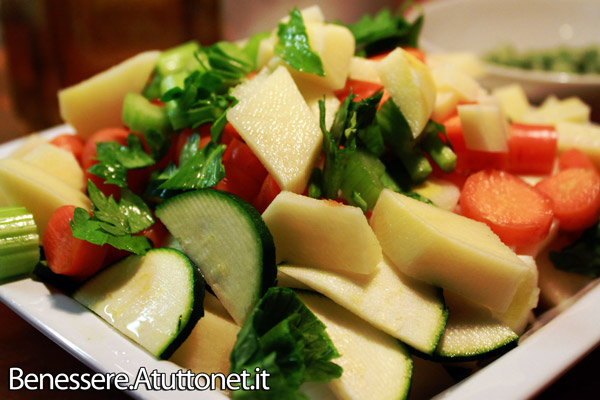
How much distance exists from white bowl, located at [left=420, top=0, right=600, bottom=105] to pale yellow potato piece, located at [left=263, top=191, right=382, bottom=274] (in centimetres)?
311

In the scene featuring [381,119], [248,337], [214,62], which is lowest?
[248,337]

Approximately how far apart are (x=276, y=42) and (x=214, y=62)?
202mm

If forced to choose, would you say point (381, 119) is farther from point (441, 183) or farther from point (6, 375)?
point (6, 375)

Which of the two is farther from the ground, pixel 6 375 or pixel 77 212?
pixel 77 212

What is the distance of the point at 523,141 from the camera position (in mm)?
1752

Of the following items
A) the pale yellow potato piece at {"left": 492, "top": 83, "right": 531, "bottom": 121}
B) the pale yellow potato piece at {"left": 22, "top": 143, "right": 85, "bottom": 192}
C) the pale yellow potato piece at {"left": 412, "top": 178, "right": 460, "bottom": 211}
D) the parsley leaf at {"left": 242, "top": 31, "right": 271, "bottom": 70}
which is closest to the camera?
the pale yellow potato piece at {"left": 412, "top": 178, "right": 460, "bottom": 211}

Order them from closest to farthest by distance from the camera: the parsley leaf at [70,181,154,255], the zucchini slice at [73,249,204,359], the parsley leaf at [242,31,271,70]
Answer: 1. the zucchini slice at [73,249,204,359]
2. the parsley leaf at [70,181,154,255]
3. the parsley leaf at [242,31,271,70]

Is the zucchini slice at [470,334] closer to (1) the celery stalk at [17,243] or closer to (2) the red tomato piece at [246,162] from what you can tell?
(2) the red tomato piece at [246,162]

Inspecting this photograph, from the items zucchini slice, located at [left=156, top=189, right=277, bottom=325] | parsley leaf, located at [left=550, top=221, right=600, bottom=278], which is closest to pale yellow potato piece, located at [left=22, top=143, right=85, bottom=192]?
zucchini slice, located at [left=156, top=189, right=277, bottom=325]

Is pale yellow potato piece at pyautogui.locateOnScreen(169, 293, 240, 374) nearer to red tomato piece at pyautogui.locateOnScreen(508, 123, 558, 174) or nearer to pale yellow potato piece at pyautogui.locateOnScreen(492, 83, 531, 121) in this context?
red tomato piece at pyautogui.locateOnScreen(508, 123, 558, 174)

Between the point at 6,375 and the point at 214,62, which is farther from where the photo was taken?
the point at 214,62

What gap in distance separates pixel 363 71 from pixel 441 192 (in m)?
0.47

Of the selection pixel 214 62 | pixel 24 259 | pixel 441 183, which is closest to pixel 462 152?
pixel 441 183

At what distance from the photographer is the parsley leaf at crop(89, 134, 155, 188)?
149 cm
